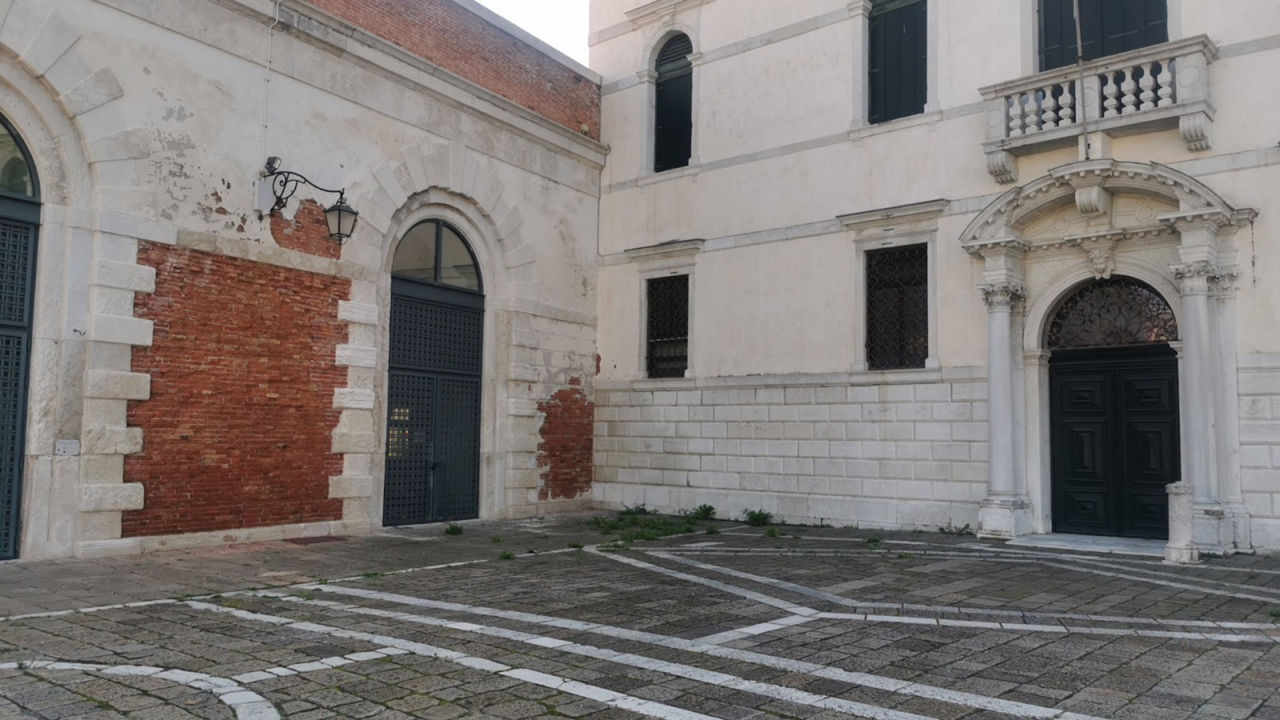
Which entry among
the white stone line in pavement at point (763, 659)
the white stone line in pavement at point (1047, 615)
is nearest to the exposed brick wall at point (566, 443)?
the white stone line in pavement at point (763, 659)

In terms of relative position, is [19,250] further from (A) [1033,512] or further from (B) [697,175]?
(A) [1033,512]

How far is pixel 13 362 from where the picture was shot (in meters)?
9.04

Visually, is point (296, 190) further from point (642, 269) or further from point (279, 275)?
point (642, 269)

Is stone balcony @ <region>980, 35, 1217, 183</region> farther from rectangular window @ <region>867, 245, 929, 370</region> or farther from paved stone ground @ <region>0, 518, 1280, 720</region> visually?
paved stone ground @ <region>0, 518, 1280, 720</region>

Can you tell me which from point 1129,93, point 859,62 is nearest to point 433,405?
point 859,62

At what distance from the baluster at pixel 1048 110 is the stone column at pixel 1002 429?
6.77 ft

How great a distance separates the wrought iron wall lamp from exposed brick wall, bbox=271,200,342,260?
0.08m

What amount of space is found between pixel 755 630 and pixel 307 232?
7.94 m

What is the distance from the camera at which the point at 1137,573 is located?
9.15m

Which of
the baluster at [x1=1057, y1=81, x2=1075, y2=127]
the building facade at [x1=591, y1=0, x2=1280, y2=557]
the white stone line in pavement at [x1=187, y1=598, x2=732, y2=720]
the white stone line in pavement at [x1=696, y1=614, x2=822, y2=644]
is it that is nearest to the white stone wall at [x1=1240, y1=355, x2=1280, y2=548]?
the building facade at [x1=591, y1=0, x2=1280, y2=557]

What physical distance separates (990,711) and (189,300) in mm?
9052

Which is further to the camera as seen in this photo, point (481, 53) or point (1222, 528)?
point (481, 53)

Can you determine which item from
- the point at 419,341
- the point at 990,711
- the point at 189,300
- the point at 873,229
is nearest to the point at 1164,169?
the point at 873,229

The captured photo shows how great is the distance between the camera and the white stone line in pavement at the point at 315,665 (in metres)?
4.86
